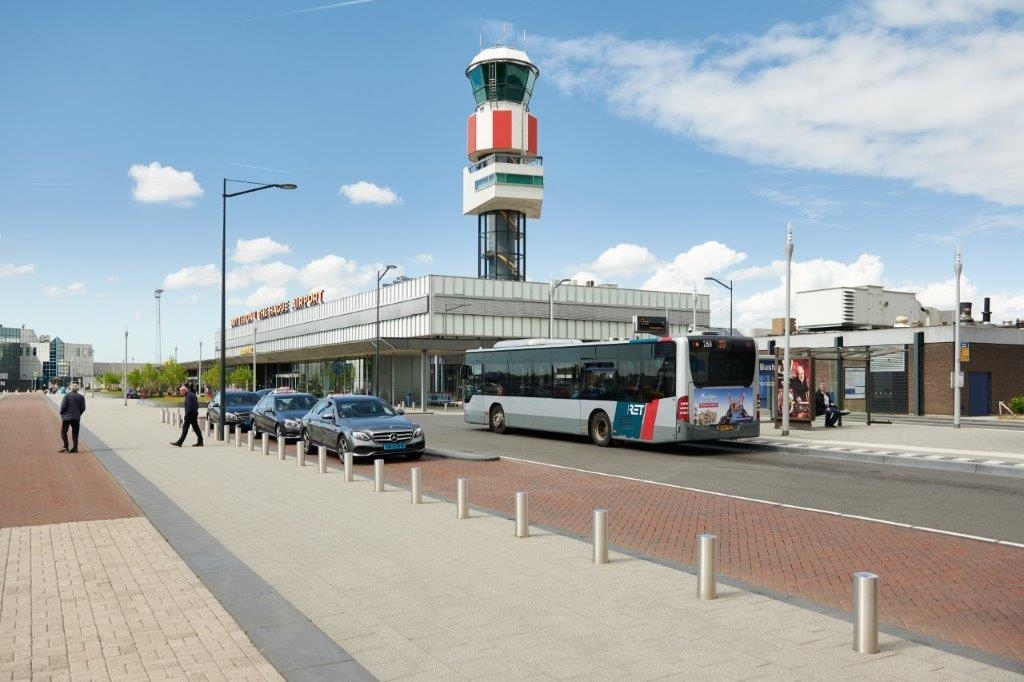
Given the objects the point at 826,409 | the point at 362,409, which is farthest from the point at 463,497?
the point at 826,409

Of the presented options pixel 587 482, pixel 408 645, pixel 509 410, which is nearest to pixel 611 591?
pixel 408 645

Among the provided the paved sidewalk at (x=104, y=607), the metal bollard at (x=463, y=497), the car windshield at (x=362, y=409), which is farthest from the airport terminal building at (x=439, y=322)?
the paved sidewalk at (x=104, y=607)

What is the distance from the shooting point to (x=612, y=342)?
69.1 ft

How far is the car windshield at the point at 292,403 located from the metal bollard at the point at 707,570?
18.3 m

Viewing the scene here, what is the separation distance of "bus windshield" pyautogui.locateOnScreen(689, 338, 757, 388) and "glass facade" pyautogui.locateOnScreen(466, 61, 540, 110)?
2153 inches

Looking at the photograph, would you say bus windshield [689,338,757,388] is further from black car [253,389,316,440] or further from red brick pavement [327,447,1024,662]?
black car [253,389,316,440]

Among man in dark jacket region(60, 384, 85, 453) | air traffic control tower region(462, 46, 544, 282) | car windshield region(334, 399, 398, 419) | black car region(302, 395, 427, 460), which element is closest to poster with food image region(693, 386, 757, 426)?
black car region(302, 395, 427, 460)

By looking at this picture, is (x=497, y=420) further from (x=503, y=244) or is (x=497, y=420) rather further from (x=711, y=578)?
(x=503, y=244)

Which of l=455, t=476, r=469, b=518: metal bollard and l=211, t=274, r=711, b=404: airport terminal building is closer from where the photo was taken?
l=455, t=476, r=469, b=518: metal bollard

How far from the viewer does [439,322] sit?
58219 millimetres

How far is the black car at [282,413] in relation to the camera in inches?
858

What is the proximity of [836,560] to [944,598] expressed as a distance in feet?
4.76

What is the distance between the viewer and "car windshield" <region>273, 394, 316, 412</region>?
23328 millimetres

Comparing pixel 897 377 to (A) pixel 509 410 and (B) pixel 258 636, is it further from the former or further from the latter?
(B) pixel 258 636
